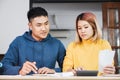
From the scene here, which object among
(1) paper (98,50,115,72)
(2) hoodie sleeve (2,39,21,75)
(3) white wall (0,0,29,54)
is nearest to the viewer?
(1) paper (98,50,115,72)

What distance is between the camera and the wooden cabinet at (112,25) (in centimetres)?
442

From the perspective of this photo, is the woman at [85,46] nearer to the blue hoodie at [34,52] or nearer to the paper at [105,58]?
the blue hoodie at [34,52]

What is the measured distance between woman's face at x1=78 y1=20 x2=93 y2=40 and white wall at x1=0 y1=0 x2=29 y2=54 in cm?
217

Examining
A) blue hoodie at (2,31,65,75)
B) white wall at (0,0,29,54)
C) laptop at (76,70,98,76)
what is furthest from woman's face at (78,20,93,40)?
white wall at (0,0,29,54)

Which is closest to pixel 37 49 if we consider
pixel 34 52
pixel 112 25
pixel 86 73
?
pixel 34 52

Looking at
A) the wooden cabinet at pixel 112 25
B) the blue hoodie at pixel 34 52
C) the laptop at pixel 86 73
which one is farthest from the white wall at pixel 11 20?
the laptop at pixel 86 73

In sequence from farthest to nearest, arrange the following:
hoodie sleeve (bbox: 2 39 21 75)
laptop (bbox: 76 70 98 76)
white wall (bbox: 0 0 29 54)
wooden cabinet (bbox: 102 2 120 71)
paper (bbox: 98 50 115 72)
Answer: wooden cabinet (bbox: 102 2 120 71)
white wall (bbox: 0 0 29 54)
hoodie sleeve (bbox: 2 39 21 75)
paper (bbox: 98 50 115 72)
laptop (bbox: 76 70 98 76)

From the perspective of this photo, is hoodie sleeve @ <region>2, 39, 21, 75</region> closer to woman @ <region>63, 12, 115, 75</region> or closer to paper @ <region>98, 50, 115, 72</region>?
woman @ <region>63, 12, 115, 75</region>

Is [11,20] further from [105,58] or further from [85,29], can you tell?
[105,58]

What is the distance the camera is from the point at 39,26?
201 centimetres

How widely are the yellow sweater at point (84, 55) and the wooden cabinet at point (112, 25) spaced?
8.05 ft

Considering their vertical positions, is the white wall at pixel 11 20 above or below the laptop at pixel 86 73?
above

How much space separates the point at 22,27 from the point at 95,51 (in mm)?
2276

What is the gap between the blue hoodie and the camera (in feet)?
6.59
